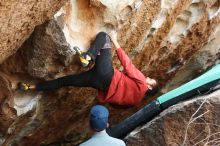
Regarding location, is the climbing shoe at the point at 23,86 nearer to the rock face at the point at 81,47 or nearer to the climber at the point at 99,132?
the rock face at the point at 81,47

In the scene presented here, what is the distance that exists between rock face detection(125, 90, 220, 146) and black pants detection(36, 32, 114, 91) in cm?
102

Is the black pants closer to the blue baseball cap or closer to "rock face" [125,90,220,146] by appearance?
"rock face" [125,90,220,146]

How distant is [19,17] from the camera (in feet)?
15.6

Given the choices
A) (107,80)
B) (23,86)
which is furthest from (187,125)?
(23,86)

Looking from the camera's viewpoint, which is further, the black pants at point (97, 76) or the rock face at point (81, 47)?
the black pants at point (97, 76)

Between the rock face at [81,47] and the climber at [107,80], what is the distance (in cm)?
14

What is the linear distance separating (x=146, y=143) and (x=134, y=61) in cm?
239

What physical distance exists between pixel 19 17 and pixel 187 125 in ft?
6.30

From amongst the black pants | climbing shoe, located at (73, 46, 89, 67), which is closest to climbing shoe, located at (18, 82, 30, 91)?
the black pants

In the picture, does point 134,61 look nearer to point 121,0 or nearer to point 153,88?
point 153,88

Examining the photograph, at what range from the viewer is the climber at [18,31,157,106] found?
6.13 m

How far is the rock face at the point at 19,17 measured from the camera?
4548mm

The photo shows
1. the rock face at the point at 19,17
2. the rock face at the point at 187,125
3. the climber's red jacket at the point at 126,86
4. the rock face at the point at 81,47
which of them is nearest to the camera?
the rock face at the point at 19,17

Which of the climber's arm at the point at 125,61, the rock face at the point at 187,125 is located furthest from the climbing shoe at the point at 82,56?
the rock face at the point at 187,125
